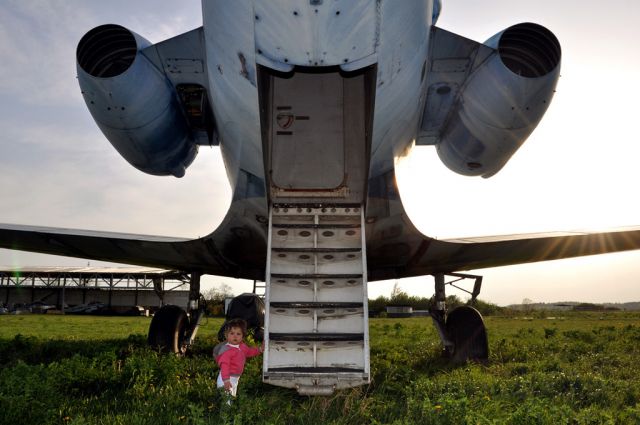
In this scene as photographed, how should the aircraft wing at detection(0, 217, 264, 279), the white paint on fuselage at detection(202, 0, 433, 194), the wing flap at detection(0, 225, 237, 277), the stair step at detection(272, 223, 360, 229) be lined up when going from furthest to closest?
the wing flap at detection(0, 225, 237, 277) → the aircraft wing at detection(0, 217, 264, 279) → the stair step at detection(272, 223, 360, 229) → the white paint on fuselage at detection(202, 0, 433, 194)

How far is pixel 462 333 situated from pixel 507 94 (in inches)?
160

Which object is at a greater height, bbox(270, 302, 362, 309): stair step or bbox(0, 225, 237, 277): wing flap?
bbox(0, 225, 237, 277): wing flap

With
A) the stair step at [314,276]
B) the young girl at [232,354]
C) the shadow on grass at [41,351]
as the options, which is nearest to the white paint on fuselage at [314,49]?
the stair step at [314,276]

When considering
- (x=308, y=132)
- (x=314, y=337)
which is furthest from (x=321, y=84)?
(x=314, y=337)

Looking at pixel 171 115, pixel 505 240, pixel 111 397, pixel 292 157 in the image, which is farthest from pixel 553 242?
pixel 111 397

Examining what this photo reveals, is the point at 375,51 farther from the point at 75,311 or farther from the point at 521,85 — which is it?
the point at 75,311

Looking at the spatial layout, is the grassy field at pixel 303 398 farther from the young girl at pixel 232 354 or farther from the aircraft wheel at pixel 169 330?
the aircraft wheel at pixel 169 330

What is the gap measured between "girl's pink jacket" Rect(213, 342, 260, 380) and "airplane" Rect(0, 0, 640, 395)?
0.31m

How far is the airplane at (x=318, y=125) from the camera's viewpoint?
185 inches

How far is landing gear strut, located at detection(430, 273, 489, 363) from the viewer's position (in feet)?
28.3

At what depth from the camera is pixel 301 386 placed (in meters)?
5.03

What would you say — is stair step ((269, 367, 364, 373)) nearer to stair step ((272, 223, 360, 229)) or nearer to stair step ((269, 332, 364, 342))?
stair step ((269, 332, 364, 342))

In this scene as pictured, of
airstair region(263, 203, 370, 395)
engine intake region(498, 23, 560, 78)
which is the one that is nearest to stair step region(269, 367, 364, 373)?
airstair region(263, 203, 370, 395)

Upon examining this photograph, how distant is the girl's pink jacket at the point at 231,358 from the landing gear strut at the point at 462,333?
458 cm
